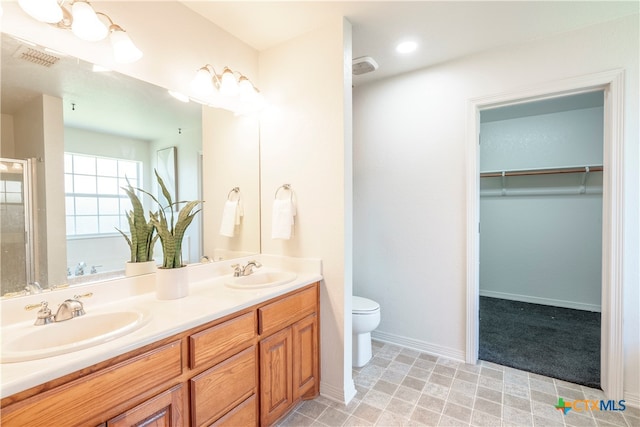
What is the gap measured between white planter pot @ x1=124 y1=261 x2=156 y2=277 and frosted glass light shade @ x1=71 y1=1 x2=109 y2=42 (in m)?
1.05

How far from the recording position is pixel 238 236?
2.03m

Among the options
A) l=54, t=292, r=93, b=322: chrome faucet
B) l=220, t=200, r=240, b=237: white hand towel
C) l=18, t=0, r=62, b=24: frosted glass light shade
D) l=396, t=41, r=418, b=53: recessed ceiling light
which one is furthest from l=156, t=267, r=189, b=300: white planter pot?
l=396, t=41, r=418, b=53: recessed ceiling light

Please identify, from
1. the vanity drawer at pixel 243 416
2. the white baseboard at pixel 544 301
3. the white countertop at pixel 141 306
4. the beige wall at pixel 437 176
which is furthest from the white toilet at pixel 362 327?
the white baseboard at pixel 544 301

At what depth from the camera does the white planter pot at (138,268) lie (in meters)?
1.44

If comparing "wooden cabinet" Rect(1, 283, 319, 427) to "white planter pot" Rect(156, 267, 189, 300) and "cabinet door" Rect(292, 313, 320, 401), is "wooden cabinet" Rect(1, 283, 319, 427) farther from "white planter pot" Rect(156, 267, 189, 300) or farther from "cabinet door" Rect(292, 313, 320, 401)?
"white planter pot" Rect(156, 267, 189, 300)

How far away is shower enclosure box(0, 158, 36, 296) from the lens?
111cm

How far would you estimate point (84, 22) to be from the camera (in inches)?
47.6

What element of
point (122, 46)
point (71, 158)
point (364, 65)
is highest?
point (364, 65)

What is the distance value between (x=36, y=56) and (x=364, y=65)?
1949 mm

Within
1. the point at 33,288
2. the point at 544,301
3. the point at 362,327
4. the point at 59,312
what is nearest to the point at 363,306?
the point at 362,327

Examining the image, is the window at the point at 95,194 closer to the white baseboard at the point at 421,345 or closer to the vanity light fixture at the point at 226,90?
the vanity light fixture at the point at 226,90

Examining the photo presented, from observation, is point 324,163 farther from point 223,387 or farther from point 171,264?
point 223,387

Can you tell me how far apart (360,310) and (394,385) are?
0.53 m

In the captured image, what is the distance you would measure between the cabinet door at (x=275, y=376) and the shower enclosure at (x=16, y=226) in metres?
1.04
